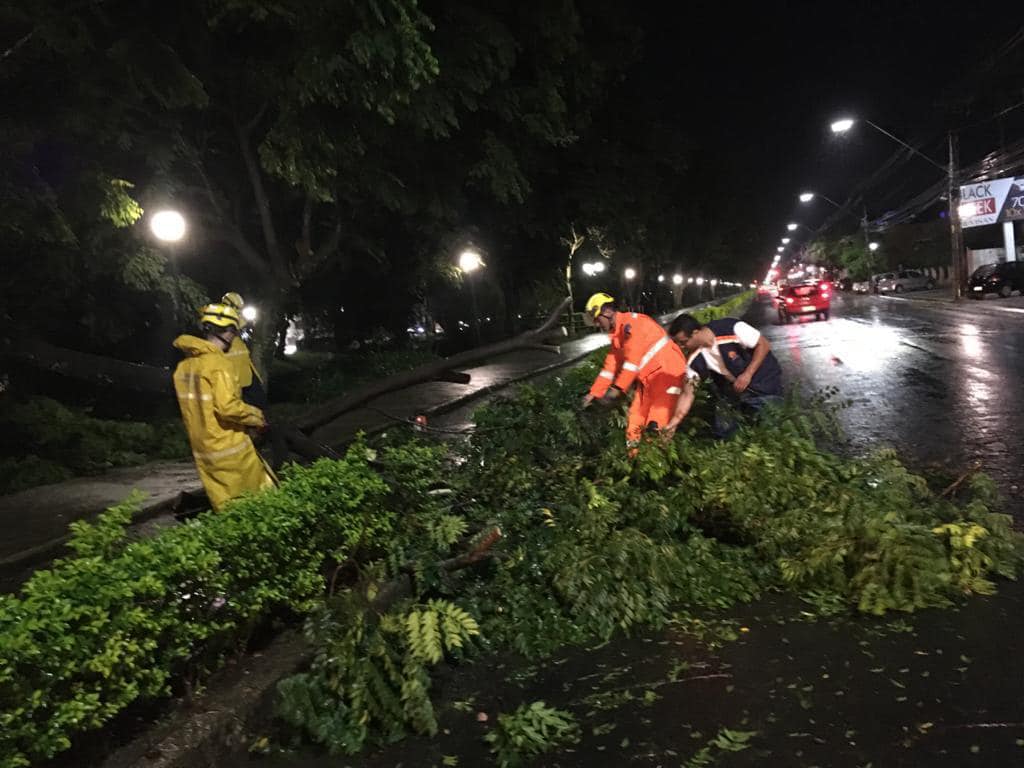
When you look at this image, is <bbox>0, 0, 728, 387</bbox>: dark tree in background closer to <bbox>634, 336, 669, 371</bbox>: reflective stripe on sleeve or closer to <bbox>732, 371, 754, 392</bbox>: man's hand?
<bbox>634, 336, 669, 371</bbox>: reflective stripe on sleeve

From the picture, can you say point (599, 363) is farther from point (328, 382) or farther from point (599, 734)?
point (328, 382)

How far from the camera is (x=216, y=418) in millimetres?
4750

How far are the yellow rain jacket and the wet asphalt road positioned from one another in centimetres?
499

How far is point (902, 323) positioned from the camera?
967 inches

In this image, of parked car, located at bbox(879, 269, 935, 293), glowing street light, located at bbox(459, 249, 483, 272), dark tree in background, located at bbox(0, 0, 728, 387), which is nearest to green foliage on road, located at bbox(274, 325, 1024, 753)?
dark tree in background, located at bbox(0, 0, 728, 387)

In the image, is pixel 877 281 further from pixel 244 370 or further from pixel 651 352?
pixel 244 370

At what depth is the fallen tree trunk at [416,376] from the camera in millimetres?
5168

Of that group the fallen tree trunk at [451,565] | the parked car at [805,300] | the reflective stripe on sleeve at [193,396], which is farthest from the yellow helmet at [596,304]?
the parked car at [805,300]

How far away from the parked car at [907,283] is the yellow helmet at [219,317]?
56204 mm

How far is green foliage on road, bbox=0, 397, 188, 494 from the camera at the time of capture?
9641mm

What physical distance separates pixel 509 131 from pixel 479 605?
11002 millimetres

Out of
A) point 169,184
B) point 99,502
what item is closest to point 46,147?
point 169,184

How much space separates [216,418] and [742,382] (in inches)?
153

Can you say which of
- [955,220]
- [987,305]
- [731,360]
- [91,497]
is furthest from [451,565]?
[955,220]
